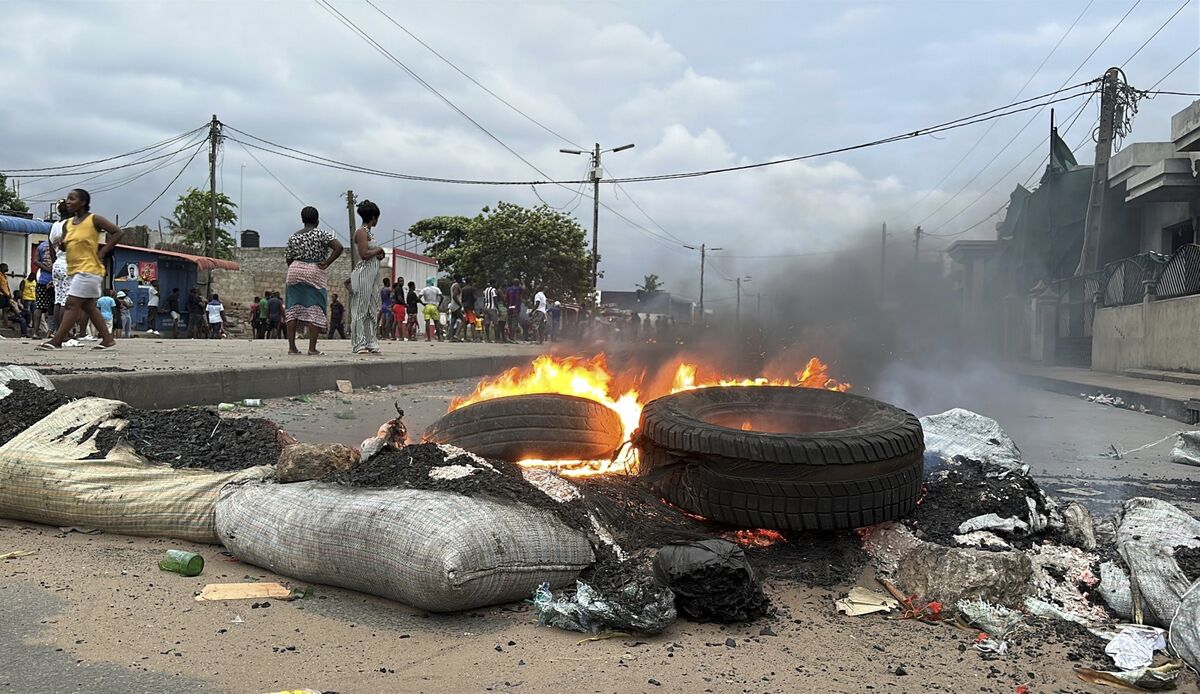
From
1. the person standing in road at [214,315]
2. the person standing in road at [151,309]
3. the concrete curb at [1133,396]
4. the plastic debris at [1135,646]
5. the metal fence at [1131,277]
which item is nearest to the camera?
the plastic debris at [1135,646]

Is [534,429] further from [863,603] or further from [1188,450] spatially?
[1188,450]

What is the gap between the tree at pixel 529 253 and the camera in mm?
42125

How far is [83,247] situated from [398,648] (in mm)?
7634

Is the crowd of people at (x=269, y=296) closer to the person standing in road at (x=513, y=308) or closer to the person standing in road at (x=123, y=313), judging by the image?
the person standing in road at (x=123, y=313)

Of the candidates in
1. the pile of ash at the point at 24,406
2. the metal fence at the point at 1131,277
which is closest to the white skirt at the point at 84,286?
the pile of ash at the point at 24,406

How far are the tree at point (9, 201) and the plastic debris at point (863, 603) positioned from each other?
42159mm

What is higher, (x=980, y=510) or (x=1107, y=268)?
(x=1107, y=268)

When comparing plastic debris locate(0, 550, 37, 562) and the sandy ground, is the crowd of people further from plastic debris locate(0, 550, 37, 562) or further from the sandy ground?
plastic debris locate(0, 550, 37, 562)

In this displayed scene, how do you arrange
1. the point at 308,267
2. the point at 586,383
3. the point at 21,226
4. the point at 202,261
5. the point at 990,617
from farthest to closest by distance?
the point at 202,261 → the point at 21,226 → the point at 308,267 → the point at 586,383 → the point at 990,617

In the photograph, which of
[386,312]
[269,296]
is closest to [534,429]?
[386,312]

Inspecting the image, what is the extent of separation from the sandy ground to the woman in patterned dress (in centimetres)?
638

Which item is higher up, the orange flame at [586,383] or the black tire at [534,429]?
the orange flame at [586,383]

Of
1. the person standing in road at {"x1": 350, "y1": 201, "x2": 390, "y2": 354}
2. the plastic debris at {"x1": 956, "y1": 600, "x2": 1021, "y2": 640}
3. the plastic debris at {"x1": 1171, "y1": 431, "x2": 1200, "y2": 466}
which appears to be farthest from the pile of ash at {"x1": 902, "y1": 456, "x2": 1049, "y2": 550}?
the person standing in road at {"x1": 350, "y1": 201, "x2": 390, "y2": 354}

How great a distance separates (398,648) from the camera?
238 cm
